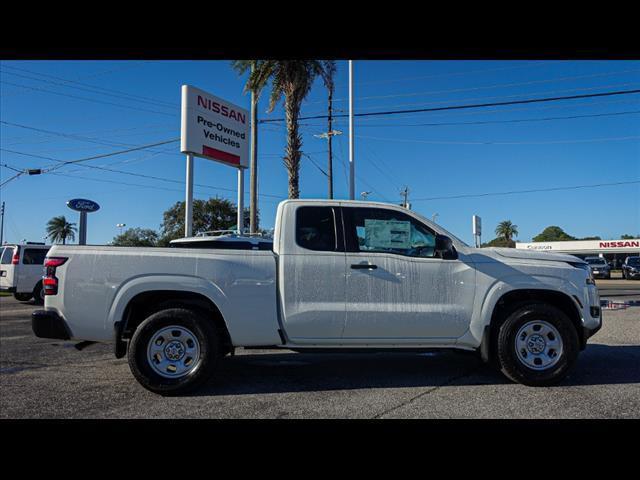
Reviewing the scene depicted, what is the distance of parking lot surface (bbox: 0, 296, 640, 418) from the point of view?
4.27 meters

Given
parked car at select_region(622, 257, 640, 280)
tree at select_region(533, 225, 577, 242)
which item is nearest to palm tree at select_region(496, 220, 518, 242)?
tree at select_region(533, 225, 577, 242)

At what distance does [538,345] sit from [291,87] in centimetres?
1566

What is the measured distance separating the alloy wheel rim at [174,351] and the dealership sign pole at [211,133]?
7.97 meters

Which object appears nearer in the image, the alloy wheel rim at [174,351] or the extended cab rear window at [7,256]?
the alloy wheel rim at [174,351]

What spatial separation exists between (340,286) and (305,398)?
1195mm

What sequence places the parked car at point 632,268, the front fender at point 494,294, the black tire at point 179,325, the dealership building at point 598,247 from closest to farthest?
the black tire at point 179,325 → the front fender at point 494,294 → the parked car at point 632,268 → the dealership building at point 598,247

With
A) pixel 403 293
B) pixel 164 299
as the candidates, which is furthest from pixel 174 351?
pixel 403 293

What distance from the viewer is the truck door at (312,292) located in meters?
5.06

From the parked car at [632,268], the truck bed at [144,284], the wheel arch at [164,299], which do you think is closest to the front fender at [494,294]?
the truck bed at [144,284]

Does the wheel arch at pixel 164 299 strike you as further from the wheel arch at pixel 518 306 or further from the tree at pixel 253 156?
the tree at pixel 253 156

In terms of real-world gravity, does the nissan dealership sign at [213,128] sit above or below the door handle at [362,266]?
above
